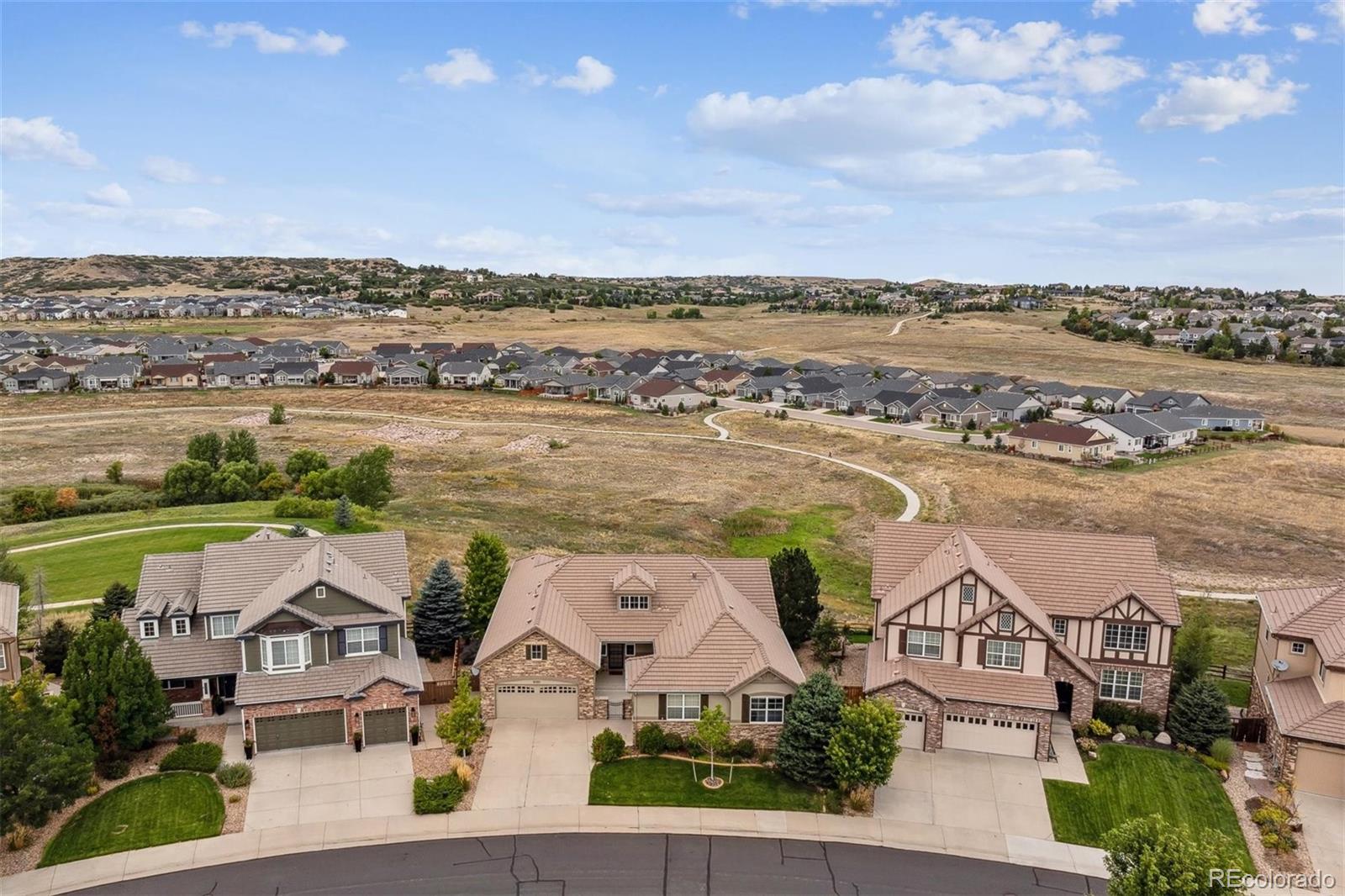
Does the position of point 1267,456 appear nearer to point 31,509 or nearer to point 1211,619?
point 1211,619

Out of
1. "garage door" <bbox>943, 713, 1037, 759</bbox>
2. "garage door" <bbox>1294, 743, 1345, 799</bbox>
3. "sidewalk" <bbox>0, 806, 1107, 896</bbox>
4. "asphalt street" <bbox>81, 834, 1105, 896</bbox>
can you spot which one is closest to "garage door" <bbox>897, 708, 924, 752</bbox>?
"garage door" <bbox>943, 713, 1037, 759</bbox>

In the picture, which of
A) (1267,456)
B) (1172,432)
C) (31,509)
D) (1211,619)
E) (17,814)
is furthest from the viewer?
(1172,432)

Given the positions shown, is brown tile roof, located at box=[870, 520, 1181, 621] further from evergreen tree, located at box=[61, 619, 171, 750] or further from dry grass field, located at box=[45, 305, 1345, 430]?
dry grass field, located at box=[45, 305, 1345, 430]

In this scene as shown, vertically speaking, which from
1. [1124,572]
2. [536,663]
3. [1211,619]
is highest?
[1124,572]

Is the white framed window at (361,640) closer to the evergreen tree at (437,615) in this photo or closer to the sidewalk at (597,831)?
the evergreen tree at (437,615)

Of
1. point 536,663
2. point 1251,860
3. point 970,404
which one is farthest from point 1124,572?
point 970,404

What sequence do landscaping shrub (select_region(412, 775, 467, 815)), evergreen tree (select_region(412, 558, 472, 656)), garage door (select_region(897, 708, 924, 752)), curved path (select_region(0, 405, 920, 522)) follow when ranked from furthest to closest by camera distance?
curved path (select_region(0, 405, 920, 522))
evergreen tree (select_region(412, 558, 472, 656))
garage door (select_region(897, 708, 924, 752))
landscaping shrub (select_region(412, 775, 467, 815))

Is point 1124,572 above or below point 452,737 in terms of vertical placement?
above
